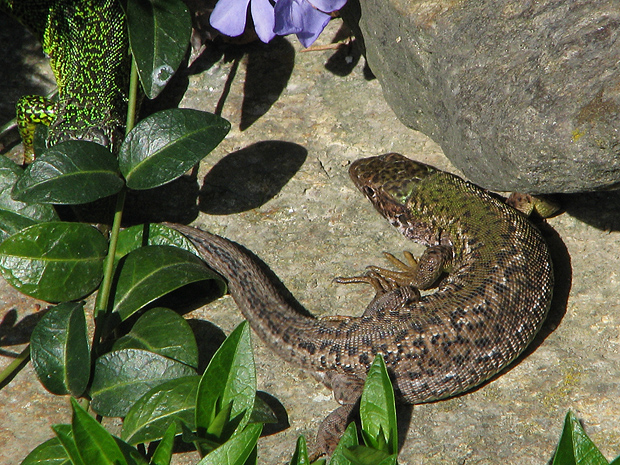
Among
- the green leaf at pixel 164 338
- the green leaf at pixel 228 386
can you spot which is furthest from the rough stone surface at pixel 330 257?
the green leaf at pixel 228 386

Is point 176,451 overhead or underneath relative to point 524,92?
underneath

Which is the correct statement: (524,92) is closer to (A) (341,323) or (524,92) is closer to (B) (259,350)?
(A) (341,323)

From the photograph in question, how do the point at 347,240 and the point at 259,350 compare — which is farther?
the point at 347,240

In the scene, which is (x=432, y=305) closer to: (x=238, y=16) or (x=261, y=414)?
(x=261, y=414)

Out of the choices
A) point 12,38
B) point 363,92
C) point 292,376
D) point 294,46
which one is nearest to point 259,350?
point 292,376

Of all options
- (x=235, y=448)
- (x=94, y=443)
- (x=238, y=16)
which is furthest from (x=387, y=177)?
(x=94, y=443)

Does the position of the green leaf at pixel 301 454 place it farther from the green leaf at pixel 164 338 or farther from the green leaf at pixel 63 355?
the green leaf at pixel 63 355
